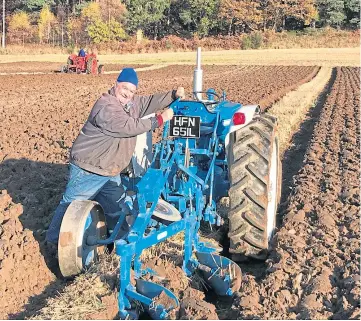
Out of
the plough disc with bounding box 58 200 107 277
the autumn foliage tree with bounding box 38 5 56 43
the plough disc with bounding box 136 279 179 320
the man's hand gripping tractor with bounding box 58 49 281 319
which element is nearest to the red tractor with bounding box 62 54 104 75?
the man's hand gripping tractor with bounding box 58 49 281 319

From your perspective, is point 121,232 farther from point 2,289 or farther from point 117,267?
point 2,289

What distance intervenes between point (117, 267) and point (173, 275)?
1.36ft

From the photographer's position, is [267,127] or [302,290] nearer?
[302,290]

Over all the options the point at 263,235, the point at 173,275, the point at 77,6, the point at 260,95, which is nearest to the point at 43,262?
the point at 173,275

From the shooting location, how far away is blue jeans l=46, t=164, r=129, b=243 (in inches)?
178

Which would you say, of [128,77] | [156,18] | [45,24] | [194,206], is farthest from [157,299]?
[156,18]

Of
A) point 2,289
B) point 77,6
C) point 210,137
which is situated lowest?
point 2,289

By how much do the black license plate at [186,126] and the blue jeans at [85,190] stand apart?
65 cm

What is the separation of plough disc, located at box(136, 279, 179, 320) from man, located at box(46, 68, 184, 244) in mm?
1179

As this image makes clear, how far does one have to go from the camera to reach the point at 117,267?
13.2ft

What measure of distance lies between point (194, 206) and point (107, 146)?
87 cm

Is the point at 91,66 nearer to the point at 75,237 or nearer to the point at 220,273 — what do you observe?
the point at 75,237

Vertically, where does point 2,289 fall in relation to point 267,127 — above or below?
below

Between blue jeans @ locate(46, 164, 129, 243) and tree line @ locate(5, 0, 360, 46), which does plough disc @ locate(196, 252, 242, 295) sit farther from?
tree line @ locate(5, 0, 360, 46)
